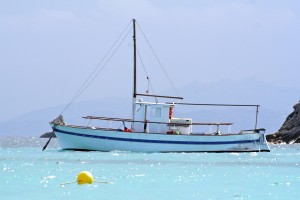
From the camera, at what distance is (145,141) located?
46281 millimetres

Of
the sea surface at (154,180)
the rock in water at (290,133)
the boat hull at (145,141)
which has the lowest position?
the sea surface at (154,180)

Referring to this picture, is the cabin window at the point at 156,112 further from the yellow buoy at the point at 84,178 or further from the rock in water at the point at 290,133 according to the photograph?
the rock in water at the point at 290,133

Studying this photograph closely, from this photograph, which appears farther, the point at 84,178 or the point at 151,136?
the point at 151,136

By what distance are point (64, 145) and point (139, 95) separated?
6887 millimetres

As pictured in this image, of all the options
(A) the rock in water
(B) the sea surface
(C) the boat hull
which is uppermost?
(A) the rock in water

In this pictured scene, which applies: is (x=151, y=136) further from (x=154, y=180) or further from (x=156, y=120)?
(x=154, y=180)

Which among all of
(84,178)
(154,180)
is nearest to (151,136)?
(154,180)

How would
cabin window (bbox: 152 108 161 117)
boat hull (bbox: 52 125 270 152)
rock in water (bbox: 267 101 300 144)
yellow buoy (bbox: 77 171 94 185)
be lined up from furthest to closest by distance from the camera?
1. rock in water (bbox: 267 101 300 144)
2. cabin window (bbox: 152 108 161 117)
3. boat hull (bbox: 52 125 270 152)
4. yellow buoy (bbox: 77 171 94 185)

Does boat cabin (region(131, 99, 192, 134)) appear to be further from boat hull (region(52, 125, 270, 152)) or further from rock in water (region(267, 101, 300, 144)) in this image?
rock in water (region(267, 101, 300, 144))

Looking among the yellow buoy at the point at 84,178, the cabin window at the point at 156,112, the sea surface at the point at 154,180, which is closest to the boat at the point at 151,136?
the cabin window at the point at 156,112

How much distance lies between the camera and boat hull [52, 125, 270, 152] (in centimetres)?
4641

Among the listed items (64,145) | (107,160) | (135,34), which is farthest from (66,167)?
(135,34)

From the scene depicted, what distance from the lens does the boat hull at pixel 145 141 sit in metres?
46.4

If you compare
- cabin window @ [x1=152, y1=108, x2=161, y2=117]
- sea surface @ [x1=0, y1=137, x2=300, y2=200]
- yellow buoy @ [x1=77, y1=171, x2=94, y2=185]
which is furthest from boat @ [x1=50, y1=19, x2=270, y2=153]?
yellow buoy @ [x1=77, y1=171, x2=94, y2=185]
